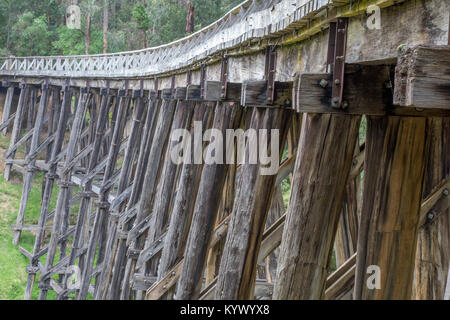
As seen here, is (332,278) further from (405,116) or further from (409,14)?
(409,14)

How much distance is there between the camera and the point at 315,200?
2.72 metres

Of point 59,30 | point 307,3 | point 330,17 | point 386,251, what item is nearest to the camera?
point 386,251

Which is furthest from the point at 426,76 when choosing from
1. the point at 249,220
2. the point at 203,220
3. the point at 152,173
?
the point at 152,173

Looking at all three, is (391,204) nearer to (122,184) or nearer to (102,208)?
(122,184)

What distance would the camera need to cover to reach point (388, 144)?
100 inches

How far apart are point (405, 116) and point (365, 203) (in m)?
0.40

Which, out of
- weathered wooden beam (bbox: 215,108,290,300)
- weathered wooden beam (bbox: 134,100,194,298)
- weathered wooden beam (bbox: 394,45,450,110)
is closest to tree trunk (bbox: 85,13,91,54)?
weathered wooden beam (bbox: 134,100,194,298)

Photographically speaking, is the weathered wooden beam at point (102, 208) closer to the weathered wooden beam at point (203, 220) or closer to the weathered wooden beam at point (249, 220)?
the weathered wooden beam at point (203, 220)

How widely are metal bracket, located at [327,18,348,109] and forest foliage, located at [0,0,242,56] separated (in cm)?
2092

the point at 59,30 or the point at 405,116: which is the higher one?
the point at 59,30

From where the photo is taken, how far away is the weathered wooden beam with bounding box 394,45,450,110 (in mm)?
1829

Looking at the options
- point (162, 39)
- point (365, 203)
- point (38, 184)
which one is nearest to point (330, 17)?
point (365, 203)

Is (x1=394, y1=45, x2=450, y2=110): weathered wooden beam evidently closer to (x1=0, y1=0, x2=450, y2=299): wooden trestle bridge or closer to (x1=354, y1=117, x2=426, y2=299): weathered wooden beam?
(x1=0, y1=0, x2=450, y2=299): wooden trestle bridge
